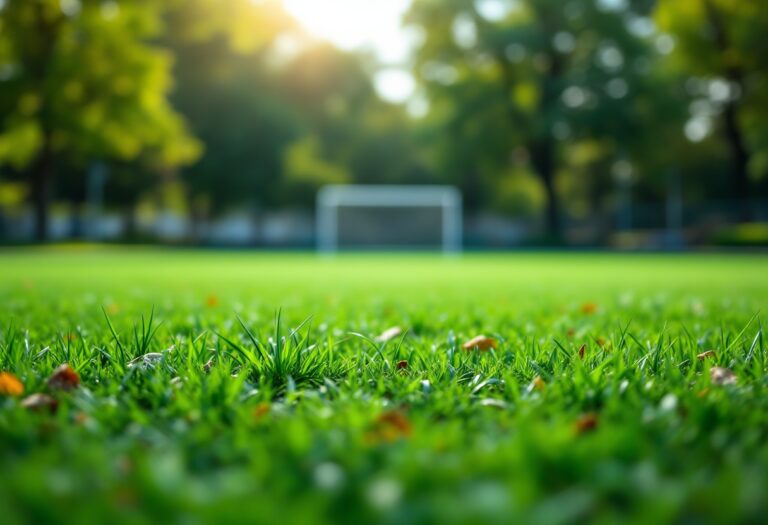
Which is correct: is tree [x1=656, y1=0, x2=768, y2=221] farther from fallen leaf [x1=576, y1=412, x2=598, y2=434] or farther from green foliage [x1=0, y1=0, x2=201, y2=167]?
fallen leaf [x1=576, y1=412, x2=598, y2=434]

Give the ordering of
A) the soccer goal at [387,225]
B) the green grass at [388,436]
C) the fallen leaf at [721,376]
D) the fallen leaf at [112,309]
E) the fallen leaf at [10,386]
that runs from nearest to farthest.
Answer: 1. the green grass at [388,436]
2. the fallen leaf at [10,386]
3. the fallen leaf at [721,376]
4. the fallen leaf at [112,309]
5. the soccer goal at [387,225]

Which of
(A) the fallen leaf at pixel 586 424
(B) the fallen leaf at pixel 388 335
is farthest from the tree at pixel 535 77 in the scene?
(A) the fallen leaf at pixel 586 424

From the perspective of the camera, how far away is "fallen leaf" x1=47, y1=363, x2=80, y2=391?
181cm

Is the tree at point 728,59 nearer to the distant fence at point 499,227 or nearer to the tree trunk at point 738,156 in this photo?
the tree trunk at point 738,156

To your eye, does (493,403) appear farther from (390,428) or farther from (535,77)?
(535,77)

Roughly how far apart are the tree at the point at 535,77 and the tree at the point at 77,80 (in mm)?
14656

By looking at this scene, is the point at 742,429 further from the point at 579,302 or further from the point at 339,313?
the point at 579,302

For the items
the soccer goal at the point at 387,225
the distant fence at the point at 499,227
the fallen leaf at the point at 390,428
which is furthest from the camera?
the distant fence at the point at 499,227

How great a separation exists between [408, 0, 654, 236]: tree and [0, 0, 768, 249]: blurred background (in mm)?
108

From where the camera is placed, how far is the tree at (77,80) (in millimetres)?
27266

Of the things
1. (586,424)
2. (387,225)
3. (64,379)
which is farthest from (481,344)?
(387,225)

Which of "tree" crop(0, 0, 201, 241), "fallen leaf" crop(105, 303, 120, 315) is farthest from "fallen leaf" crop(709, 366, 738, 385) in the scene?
"tree" crop(0, 0, 201, 241)

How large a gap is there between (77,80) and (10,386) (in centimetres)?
3033

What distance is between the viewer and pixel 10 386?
1.73 meters
